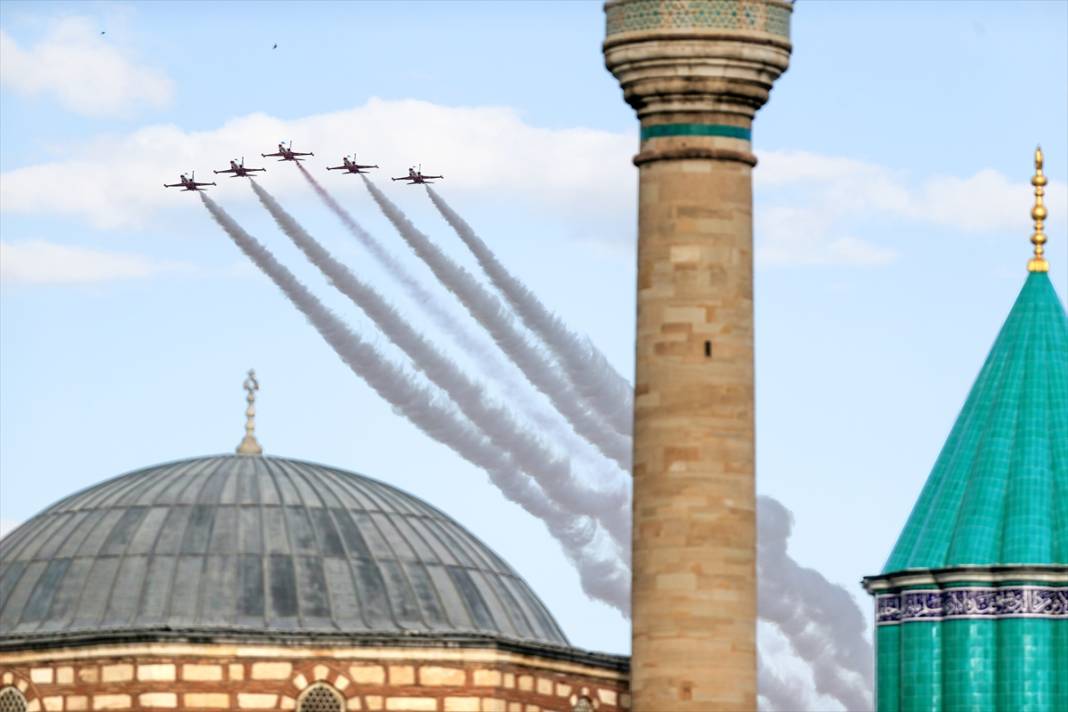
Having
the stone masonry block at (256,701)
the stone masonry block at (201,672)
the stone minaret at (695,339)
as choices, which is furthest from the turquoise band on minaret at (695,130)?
the stone masonry block at (201,672)

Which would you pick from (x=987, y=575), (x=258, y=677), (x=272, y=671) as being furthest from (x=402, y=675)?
(x=987, y=575)

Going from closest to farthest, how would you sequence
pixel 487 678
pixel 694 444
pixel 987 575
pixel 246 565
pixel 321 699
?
1. pixel 694 444
2. pixel 321 699
3. pixel 487 678
4. pixel 246 565
5. pixel 987 575

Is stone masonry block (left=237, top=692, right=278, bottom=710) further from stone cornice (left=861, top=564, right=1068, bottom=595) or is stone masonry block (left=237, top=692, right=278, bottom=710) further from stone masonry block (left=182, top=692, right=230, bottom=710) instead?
stone cornice (left=861, top=564, right=1068, bottom=595)

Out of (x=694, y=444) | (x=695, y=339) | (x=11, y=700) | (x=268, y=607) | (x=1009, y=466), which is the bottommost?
(x=11, y=700)

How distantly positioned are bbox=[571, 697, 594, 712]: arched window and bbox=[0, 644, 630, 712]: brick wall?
5.99 ft

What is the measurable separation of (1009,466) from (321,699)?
1347 inches

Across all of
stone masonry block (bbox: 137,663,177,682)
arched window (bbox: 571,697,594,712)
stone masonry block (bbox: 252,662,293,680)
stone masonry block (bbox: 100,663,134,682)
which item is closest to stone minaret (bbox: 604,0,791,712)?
stone masonry block (bbox: 252,662,293,680)

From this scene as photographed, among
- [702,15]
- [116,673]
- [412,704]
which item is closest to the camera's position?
[702,15]

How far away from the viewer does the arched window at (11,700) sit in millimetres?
74312

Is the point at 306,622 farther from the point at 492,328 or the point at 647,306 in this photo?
the point at 492,328

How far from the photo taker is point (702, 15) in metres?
66.4

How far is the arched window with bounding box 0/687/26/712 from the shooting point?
74.3m

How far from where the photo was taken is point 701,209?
66.2m

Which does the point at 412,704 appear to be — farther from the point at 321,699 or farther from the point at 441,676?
the point at 321,699
